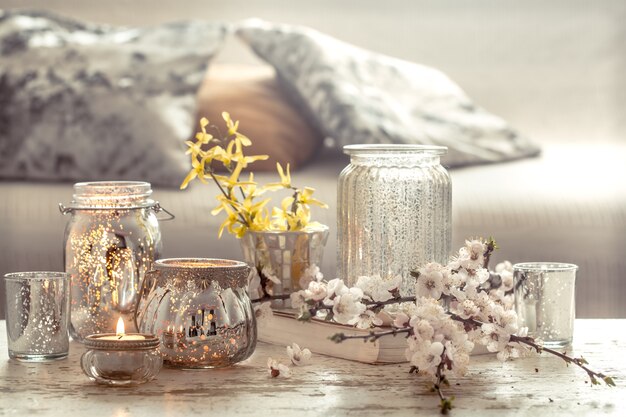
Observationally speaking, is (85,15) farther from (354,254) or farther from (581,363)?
(581,363)

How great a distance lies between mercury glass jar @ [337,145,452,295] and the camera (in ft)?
3.76

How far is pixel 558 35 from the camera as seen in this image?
271cm

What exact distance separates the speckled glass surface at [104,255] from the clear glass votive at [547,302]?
41 centimetres

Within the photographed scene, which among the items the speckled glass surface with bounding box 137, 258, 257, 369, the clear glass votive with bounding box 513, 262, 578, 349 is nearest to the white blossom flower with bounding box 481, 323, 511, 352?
the clear glass votive with bounding box 513, 262, 578, 349

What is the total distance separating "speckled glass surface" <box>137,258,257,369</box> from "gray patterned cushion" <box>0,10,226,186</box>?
129 centimetres

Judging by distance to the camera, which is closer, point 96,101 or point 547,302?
point 547,302

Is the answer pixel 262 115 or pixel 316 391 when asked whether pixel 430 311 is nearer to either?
pixel 316 391

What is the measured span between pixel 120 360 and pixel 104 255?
0.72 feet

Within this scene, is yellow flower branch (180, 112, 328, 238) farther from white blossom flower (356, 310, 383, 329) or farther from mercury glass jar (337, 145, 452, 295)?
white blossom flower (356, 310, 383, 329)

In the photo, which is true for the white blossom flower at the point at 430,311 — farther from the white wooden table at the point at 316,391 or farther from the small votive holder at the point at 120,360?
the small votive holder at the point at 120,360

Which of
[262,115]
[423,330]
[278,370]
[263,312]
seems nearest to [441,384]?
[423,330]

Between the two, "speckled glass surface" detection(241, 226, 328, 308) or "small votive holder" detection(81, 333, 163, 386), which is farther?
"speckled glass surface" detection(241, 226, 328, 308)

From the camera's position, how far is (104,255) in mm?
1138

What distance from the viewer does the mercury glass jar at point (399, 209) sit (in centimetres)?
114
